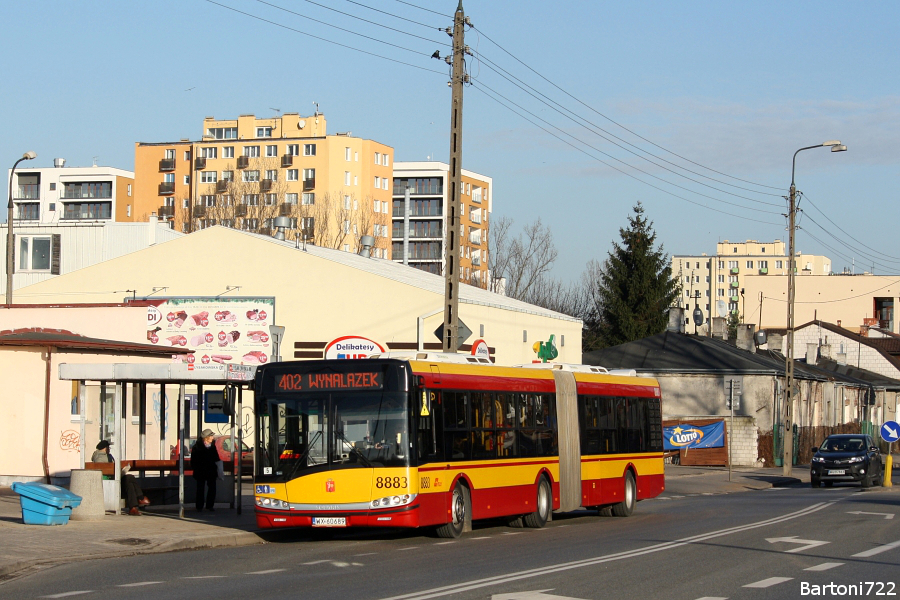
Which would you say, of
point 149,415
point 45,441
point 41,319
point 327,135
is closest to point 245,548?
point 45,441

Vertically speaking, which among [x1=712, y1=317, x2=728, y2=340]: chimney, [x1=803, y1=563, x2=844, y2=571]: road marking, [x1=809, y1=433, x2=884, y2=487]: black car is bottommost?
[x1=809, y1=433, x2=884, y2=487]: black car

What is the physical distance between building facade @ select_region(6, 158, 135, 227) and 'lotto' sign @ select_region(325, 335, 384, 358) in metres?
111

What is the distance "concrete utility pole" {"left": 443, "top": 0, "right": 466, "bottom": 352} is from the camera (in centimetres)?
2481

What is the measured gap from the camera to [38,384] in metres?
25.6

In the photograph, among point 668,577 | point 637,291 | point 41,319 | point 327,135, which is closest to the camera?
point 668,577

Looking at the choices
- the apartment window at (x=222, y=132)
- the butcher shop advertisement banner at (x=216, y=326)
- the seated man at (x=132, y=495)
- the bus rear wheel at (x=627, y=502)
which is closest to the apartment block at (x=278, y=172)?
the apartment window at (x=222, y=132)

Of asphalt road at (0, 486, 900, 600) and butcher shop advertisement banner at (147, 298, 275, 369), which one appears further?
butcher shop advertisement banner at (147, 298, 275, 369)

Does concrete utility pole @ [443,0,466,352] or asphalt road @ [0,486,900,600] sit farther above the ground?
A: concrete utility pole @ [443,0,466,352]

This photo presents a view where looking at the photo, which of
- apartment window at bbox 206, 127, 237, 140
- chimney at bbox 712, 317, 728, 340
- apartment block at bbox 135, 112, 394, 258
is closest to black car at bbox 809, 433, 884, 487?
chimney at bbox 712, 317, 728, 340

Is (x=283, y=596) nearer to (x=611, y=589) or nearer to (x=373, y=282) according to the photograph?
(x=611, y=589)

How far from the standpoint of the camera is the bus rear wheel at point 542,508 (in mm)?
20047

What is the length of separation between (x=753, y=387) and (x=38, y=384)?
34161 mm

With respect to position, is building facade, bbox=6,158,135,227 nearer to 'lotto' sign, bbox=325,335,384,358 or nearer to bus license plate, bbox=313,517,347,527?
'lotto' sign, bbox=325,335,384,358

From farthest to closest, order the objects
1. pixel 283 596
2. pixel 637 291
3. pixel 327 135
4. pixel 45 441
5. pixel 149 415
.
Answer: pixel 327 135 → pixel 637 291 → pixel 149 415 → pixel 45 441 → pixel 283 596
